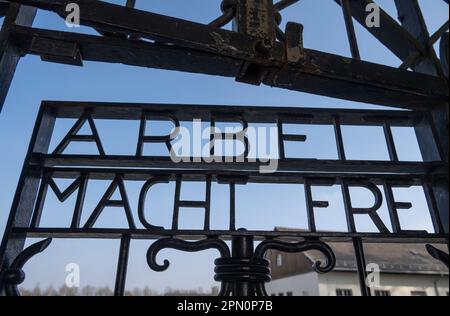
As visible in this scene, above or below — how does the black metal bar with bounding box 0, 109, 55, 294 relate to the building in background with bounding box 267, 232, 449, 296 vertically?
below

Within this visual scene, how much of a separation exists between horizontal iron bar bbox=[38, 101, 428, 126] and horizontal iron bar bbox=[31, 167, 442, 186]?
1.03ft

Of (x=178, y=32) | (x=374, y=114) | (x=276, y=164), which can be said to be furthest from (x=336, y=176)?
(x=178, y=32)

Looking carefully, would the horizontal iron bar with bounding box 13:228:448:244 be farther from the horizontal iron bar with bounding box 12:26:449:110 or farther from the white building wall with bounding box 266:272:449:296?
the white building wall with bounding box 266:272:449:296

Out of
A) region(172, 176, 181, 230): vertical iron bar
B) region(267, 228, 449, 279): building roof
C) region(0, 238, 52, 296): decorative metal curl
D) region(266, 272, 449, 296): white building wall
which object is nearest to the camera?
region(0, 238, 52, 296): decorative metal curl

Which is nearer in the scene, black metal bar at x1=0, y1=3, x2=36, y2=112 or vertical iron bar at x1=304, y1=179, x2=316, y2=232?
black metal bar at x1=0, y1=3, x2=36, y2=112

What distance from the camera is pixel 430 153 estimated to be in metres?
1.54

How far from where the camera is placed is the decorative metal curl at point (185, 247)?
1.19 metres

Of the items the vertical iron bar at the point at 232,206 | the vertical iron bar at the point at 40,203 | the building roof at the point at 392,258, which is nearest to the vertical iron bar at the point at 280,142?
the vertical iron bar at the point at 232,206

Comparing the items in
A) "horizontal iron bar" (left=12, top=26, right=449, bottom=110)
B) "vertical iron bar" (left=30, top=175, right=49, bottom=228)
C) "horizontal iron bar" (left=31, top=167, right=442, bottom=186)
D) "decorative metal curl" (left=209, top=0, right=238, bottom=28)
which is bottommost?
"vertical iron bar" (left=30, top=175, right=49, bottom=228)

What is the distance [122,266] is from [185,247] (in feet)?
0.81

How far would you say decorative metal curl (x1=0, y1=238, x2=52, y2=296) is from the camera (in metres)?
1.09

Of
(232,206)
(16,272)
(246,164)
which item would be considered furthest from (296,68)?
(16,272)

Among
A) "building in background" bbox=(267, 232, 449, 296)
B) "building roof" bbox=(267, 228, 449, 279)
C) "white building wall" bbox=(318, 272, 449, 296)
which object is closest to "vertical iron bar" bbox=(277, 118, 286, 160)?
"building in background" bbox=(267, 232, 449, 296)

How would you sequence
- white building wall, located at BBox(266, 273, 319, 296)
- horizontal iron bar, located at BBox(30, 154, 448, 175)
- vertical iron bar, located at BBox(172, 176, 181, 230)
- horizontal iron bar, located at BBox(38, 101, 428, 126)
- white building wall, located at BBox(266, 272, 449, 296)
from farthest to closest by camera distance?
white building wall, located at BBox(266, 273, 319, 296) → white building wall, located at BBox(266, 272, 449, 296) → horizontal iron bar, located at BBox(38, 101, 428, 126) → horizontal iron bar, located at BBox(30, 154, 448, 175) → vertical iron bar, located at BBox(172, 176, 181, 230)
